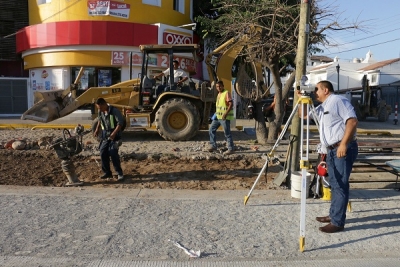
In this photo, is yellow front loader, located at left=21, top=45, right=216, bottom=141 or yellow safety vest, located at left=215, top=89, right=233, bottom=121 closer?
yellow safety vest, located at left=215, top=89, right=233, bottom=121

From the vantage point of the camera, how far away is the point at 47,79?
758 inches

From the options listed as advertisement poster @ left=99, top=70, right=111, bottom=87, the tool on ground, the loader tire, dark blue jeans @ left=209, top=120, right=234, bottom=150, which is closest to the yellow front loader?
the loader tire

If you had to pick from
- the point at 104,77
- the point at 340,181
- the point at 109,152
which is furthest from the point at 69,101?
the point at 340,181

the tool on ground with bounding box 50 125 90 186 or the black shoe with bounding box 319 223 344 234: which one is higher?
the tool on ground with bounding box 50 125 90 186

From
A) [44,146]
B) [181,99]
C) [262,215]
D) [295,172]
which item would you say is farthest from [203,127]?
[262,215]

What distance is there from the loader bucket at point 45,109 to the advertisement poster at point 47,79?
683 cm

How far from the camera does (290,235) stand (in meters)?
4.93

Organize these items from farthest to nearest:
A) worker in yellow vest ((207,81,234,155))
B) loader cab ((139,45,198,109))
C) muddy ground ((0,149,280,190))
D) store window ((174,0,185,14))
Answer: store window ((174,0,185,14)) < loader cab ((139,45,198,109)) < worker in yellow vest ((207,81,234,155)) < muddy ground ((0,149,280,190))

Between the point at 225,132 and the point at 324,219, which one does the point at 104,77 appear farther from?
the point at 324,219

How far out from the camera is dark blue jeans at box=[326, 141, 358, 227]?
4910 millimetres

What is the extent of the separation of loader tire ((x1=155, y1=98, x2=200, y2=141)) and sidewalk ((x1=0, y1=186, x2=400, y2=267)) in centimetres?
517

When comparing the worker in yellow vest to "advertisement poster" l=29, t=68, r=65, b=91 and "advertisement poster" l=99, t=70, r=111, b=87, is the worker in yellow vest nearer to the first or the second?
"advertisement poster" l=99, t=70, r=111, b=87

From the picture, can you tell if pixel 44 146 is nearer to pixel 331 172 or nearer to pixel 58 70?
pixel 331 172

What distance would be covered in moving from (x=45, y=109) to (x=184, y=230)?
864cm
